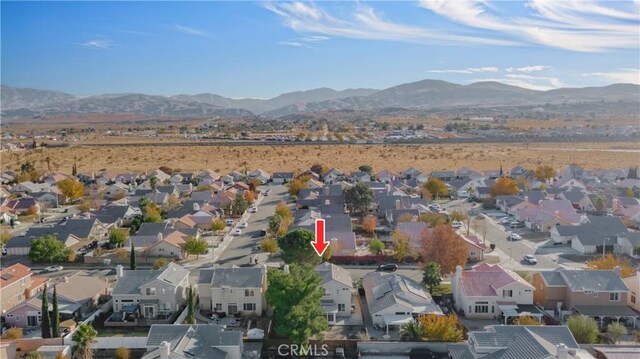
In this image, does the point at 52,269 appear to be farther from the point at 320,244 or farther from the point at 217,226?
the point at 320,244

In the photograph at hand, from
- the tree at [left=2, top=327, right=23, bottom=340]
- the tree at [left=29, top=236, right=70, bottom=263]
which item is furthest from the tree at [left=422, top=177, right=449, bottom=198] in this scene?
the tree at [left=2, top=327, right=23, bottom=340]

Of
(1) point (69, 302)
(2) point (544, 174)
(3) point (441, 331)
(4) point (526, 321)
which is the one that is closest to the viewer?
(3) point (441, 331)

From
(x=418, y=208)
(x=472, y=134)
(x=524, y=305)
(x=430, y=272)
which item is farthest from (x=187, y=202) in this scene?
(x=472, y=134)

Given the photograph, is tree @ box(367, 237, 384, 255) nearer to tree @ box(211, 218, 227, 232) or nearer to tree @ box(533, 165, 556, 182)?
tree @ box(211, 218, 227, 232)

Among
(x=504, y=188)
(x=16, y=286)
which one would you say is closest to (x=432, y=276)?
(x=16, y=286)

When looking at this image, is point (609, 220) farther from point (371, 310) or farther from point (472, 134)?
point (472, 134)

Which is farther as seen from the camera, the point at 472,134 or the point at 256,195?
the point at 472,134
